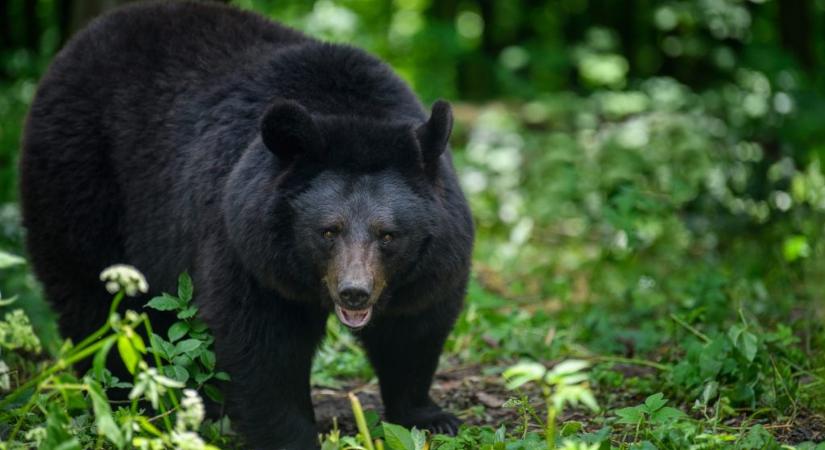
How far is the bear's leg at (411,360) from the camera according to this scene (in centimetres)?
543

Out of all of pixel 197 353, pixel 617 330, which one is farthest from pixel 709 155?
pixel 197 353

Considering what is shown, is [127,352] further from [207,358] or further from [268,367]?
[268,367]

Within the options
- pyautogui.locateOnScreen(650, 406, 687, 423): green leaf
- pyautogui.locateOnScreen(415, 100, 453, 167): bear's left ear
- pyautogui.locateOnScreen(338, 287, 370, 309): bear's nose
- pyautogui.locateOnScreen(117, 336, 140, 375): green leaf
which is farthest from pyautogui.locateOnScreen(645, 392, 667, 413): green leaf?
pyautogui.locateOnScreen(117, 336, 140, 375): green leaf

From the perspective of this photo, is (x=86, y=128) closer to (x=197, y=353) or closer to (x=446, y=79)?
(x=197, y=353)

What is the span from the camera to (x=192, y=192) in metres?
5.56

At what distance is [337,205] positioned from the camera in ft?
15.9

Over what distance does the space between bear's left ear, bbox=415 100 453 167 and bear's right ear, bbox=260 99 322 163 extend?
1.59 feet

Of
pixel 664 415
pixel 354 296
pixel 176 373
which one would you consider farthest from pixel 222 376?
pixel 664 415

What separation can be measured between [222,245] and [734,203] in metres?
5.55

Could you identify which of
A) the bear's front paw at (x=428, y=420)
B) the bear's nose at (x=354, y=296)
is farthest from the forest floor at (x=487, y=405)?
the bear's nose at (x=354, y=296)

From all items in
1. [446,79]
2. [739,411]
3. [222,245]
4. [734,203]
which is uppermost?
[222,245]

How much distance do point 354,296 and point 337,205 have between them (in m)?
0.48

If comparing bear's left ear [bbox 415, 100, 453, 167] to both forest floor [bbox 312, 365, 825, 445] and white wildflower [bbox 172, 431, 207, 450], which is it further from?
white wildflower [bbox 172, 431, 207, 450]

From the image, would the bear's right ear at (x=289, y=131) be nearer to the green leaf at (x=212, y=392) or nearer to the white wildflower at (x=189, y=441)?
the green leaf at (x=212, y=392)
